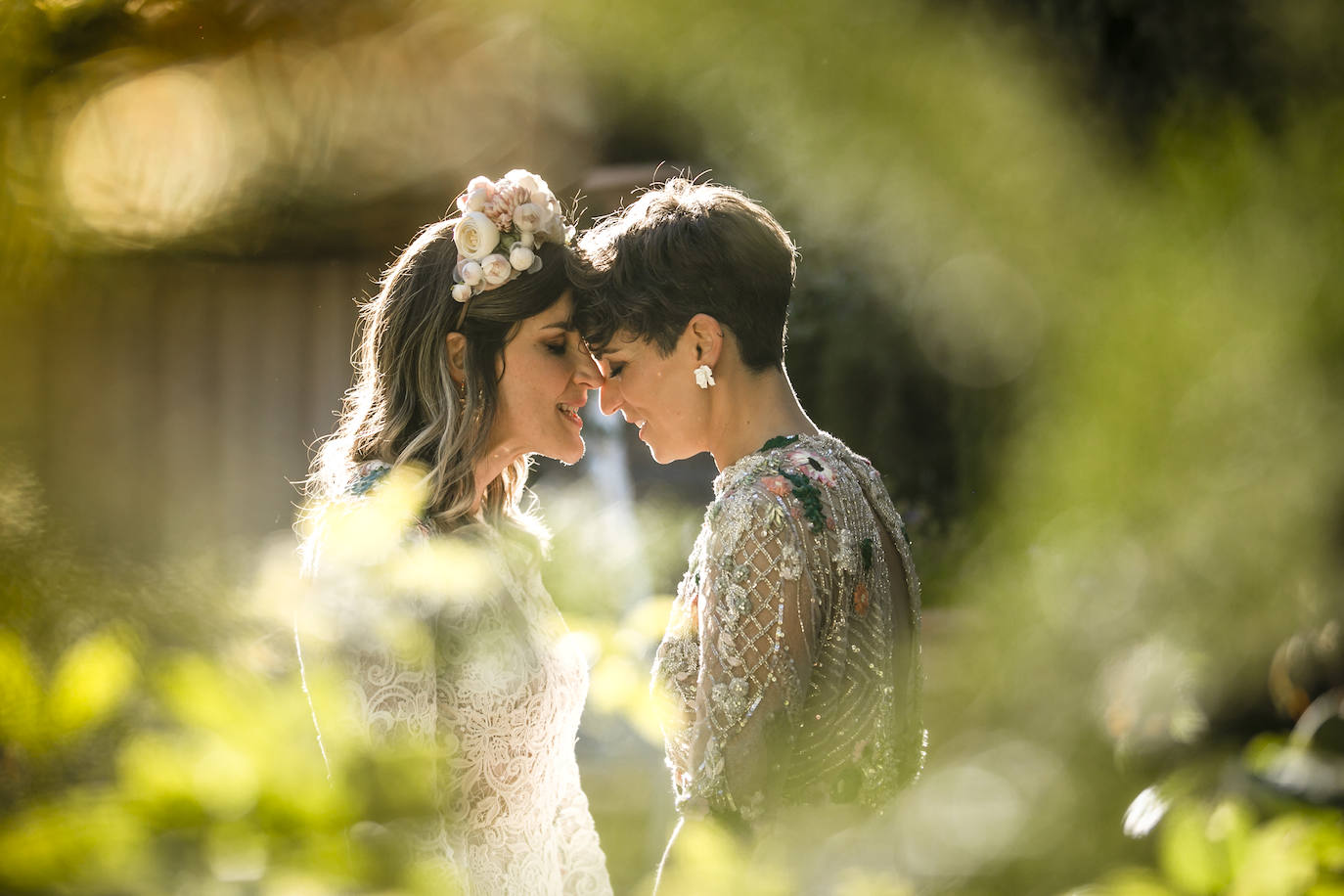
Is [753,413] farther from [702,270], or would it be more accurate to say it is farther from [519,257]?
[519,257]

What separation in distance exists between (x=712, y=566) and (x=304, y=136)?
303 centimetres

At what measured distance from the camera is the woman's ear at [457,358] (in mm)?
2428

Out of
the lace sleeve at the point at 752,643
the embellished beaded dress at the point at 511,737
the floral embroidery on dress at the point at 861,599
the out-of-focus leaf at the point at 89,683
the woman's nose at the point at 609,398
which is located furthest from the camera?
the woman's nose at the point at 609,398

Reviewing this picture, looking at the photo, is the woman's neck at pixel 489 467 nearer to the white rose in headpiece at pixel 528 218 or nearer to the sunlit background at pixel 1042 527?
the white rose in headpiece at pixel 528 218

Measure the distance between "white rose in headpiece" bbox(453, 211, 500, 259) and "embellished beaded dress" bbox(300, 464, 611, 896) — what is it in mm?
519

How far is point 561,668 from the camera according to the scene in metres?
2.35

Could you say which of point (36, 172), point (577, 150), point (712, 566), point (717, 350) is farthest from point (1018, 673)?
point (577, 150)

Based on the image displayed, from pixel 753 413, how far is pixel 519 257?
680 millimetres

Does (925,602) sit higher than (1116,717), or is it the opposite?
(1116,717)

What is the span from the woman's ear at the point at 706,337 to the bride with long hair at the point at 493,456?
513 millimetres

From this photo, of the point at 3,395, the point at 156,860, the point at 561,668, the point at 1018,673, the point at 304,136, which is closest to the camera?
the point at 156,860

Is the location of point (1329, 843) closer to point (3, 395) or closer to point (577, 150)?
point (577, 150)

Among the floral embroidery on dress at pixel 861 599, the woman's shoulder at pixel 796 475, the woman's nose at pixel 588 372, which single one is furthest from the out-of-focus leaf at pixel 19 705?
the woman's nose at pixel 588 372

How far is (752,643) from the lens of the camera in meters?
1.79
